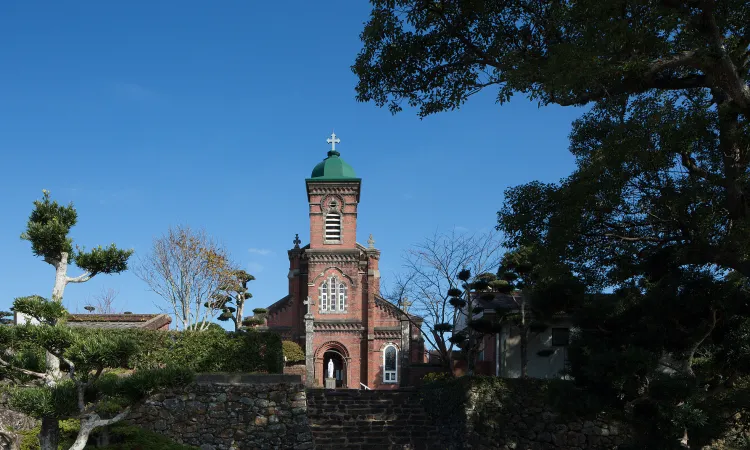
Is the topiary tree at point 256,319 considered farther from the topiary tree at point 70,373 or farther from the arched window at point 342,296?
the topiary tree at point 70,373

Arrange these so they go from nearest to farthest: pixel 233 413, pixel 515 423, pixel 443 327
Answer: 1. pixel 233 413
2. pixel 515 423
3. pixel 443 327

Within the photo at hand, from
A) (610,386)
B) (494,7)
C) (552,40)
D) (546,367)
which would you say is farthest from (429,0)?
(546,367)

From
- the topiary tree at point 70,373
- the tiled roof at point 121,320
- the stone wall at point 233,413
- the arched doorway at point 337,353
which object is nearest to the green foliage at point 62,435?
the stone wall at point 233,413

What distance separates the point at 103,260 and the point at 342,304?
27184 mm

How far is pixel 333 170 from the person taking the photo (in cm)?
4150

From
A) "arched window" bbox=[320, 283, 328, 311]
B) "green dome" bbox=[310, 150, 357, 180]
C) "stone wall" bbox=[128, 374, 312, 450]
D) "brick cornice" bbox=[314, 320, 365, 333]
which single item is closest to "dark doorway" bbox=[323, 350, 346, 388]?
"brick cornice" bbox=[314, 320, 365, 333]

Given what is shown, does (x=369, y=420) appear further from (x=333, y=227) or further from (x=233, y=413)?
(x=333, y=227)

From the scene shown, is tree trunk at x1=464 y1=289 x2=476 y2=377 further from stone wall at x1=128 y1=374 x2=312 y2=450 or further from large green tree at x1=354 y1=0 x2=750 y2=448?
large green tree at x1=354 y1=0 x2=750 y2=448

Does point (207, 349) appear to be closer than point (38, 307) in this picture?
No

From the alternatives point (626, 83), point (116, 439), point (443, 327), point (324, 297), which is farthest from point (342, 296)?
point (626, 83)

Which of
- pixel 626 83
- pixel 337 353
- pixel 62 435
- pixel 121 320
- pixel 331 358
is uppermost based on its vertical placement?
pixel 626 83

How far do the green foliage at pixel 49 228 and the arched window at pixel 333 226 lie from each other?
27.5m

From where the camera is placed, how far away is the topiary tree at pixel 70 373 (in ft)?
39.3

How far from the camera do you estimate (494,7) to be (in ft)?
40.6
